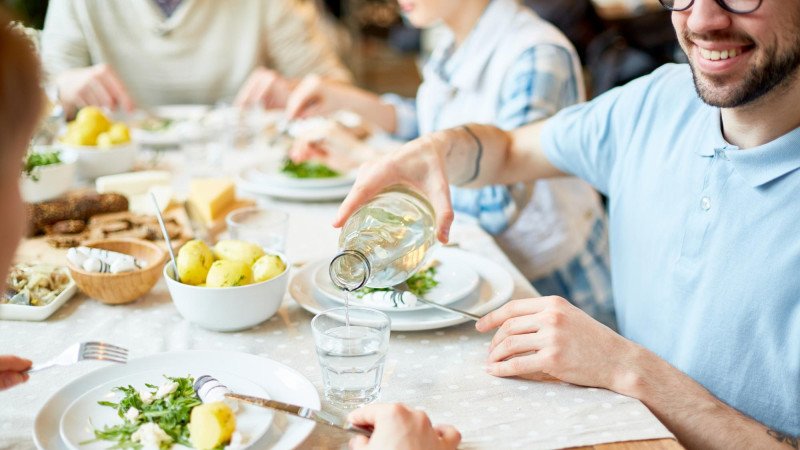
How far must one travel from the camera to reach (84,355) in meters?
0.89

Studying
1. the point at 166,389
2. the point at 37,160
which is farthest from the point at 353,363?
the point at 37,160

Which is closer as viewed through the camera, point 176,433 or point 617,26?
point 176,433

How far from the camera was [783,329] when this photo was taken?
1060 millimetres

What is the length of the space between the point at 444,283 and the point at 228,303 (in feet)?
1.24

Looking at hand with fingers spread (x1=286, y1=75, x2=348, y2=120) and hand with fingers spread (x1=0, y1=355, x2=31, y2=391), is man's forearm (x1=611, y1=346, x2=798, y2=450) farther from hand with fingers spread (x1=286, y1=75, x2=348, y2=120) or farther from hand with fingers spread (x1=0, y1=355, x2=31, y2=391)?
hand with fingers spread (x1=286, y1=75, x2=348, y2=120)

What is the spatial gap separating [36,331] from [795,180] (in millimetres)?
1173

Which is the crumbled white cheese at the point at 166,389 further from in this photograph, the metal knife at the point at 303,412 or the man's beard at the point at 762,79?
the man's beard at the point at 762,79

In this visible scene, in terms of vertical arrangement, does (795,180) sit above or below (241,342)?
above

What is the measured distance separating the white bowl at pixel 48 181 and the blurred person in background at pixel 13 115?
3.39ft

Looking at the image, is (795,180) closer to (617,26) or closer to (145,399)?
(145,399)

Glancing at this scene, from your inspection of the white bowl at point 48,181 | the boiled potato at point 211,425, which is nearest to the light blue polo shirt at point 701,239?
the boiled potato at point 211,425

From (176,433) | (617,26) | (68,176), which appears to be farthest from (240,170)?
(617,26)

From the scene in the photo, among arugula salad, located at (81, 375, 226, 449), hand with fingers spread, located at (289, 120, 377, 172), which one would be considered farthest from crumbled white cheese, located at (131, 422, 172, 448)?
hand with fingers spread, located at (289, 120, 377, 172)

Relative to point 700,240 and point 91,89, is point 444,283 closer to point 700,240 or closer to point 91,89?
point 700,240
